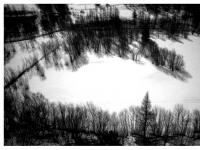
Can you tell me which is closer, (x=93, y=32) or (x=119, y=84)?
(x=119, y=84)

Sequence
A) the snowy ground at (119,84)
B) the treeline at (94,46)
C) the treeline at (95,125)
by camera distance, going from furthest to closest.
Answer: the treeline at (94,46) < the snowy ground at (119,84) < the treeline at (95,125)

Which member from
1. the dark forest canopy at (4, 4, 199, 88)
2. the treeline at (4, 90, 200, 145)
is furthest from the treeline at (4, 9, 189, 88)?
the treeline at (4, 90, 200, 145)

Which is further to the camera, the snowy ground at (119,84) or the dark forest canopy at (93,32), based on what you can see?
the dark forest canopy at (93,32)

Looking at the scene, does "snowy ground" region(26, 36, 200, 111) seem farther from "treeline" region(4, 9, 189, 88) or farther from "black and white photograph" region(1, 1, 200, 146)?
"treeline" region(4, 9, 189, 88)

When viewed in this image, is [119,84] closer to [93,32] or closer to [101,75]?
[101,75]

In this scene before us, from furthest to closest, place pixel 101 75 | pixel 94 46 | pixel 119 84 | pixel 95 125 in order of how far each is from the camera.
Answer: pixel 94 46, pixel 101 75, pixel 119 84, pixel 95 125

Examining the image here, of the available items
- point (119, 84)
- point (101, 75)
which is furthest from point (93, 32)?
point (119, 84)

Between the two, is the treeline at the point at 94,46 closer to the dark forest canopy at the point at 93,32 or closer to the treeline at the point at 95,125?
the dark forest canopy at the point at 93,32

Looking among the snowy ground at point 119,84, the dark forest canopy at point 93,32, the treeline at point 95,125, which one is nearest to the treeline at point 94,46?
the dark forest canopy at point 93,32
